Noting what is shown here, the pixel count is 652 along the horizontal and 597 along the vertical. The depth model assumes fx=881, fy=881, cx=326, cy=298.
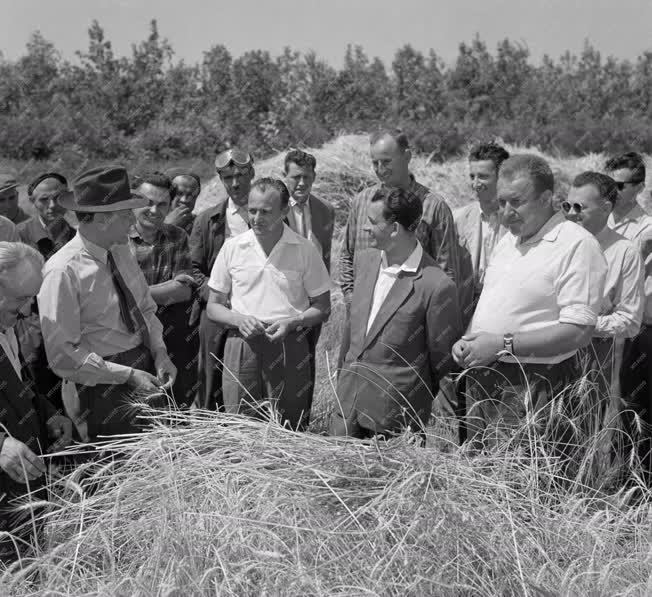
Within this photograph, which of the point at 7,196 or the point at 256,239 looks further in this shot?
the point at 7,196

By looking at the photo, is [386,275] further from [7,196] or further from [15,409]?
[7,196]

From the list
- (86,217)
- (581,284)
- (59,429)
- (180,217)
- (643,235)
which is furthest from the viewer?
(180,217)

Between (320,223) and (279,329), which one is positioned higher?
(320,223)

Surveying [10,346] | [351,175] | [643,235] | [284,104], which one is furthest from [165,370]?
[284,104]

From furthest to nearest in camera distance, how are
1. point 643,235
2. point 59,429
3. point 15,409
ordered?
1. point 643,235
2. point 59,429
3. point 15,409

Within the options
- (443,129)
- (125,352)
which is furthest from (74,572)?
(443,129)

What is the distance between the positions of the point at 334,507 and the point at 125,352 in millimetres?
Result: 1460

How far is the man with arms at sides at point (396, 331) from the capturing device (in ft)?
14.0

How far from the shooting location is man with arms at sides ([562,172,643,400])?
475cm

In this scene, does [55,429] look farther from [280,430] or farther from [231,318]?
[231,318]

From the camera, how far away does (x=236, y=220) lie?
616 cm

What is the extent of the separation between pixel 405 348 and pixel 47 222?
2.93 metres

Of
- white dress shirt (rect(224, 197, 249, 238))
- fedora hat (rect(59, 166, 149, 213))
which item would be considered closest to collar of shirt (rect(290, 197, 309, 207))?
white dress shirt (rect(224, 197, 249, 238))

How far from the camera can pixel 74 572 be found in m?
3.18
